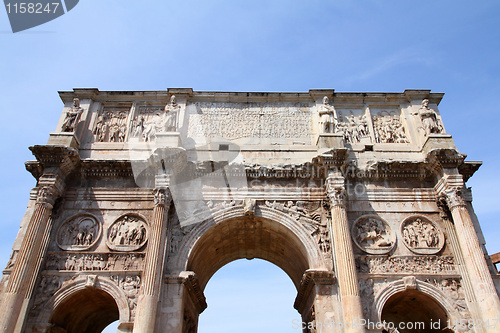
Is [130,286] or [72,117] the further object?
[72,117]

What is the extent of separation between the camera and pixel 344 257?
10.3 m

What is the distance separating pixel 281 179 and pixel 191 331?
5.51 m

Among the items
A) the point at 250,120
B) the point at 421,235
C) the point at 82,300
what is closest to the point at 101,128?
the point at 250,120

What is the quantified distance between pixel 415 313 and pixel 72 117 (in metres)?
12.5

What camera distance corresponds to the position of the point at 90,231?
11453 mm

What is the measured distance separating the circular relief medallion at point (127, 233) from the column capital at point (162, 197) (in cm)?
96

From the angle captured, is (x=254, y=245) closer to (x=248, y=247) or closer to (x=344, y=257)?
(x=248, y=247)

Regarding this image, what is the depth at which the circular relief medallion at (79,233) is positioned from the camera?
11.2 meters

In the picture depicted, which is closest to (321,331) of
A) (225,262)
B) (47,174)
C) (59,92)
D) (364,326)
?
(364,326)

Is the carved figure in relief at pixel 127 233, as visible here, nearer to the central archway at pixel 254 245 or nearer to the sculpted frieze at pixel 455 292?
the central archway at pixel 254 245

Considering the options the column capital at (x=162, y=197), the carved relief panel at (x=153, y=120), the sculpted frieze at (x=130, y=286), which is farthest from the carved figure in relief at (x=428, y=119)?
the sculpted frieze at (x=130, y=286)

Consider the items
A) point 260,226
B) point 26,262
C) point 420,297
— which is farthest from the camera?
point 260,226

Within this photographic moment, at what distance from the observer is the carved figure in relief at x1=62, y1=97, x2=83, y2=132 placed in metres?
12.7

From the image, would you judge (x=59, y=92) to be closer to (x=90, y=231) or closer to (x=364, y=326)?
(x=90, y=231)
